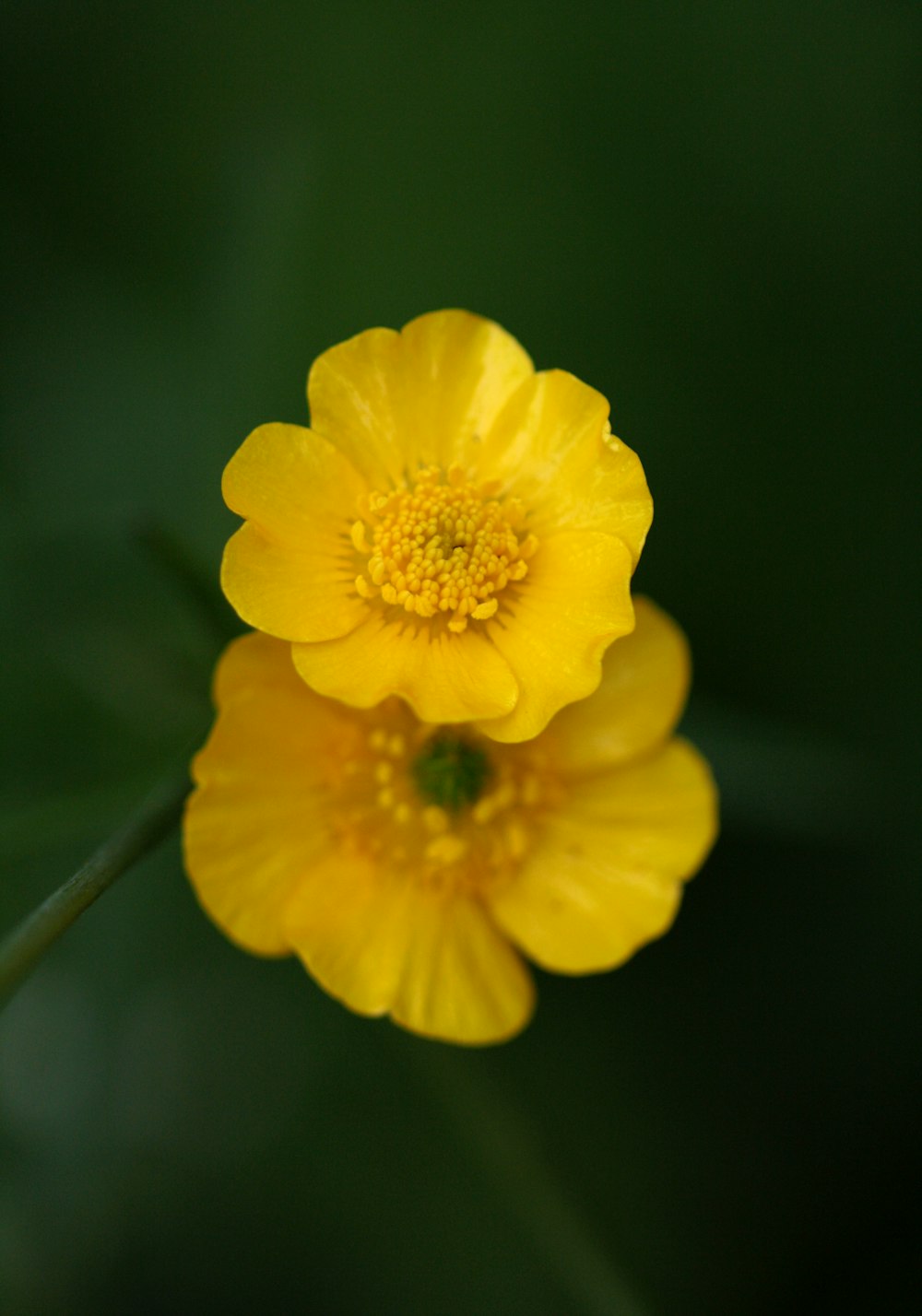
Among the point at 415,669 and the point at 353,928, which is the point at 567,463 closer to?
the point at 415,669

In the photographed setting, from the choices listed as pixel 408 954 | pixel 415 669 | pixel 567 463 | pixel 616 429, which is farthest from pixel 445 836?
pixel 616 429

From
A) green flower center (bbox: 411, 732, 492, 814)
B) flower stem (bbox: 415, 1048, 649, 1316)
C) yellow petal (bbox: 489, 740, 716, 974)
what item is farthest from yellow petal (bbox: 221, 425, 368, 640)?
flower stem (bbox: 415, 1048, 649, 1316)

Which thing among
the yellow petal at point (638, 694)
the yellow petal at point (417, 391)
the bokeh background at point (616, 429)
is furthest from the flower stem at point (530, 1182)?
the yellow petal at point (417, 391)

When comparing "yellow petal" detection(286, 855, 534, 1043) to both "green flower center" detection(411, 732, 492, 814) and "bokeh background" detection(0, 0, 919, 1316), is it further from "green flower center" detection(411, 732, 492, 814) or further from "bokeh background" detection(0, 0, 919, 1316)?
"bokeh background" detection(0, 0, 919, 1316)

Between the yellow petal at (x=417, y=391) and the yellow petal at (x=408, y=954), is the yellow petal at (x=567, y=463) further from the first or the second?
the yellow petal at (x=408, y=954)

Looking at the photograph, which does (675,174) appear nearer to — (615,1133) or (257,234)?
(257,234)

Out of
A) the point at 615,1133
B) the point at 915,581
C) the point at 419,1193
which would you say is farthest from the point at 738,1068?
the point at 915,581

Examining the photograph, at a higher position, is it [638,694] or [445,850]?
[638,694]
